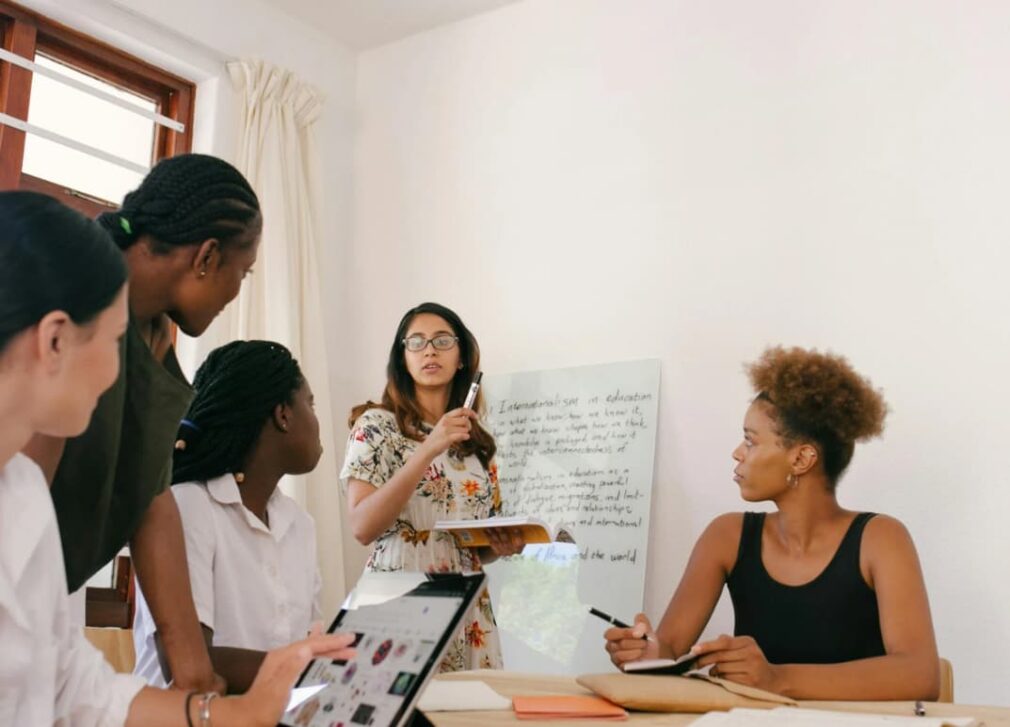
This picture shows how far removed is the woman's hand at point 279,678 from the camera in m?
1.00

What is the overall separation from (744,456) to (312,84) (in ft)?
8.07

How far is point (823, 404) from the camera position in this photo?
2123 mm

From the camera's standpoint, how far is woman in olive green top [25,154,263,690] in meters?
1.22

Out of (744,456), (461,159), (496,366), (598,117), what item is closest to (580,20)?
(598,117)

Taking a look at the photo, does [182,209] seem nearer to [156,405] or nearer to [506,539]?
[156,405]

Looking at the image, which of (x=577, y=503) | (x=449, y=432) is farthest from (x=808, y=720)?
(x=577, y=503)

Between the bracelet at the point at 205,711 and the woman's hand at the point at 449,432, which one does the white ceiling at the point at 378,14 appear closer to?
the woman's hand at the point at 449,432

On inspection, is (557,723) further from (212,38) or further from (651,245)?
(212,38)

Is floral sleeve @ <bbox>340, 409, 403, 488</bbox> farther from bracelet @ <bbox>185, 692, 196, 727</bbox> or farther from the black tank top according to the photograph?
bracelet @ <bbox>185, 692, 196, 727</bbox>

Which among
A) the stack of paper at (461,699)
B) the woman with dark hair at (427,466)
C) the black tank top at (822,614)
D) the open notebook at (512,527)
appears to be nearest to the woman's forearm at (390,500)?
the woman with dark hair at (427,466)

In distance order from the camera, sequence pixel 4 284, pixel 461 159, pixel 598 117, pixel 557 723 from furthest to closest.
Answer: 1. pixel 461 159
2. pixel 598 117
3. pixel 557 723
4. pixel 4 284

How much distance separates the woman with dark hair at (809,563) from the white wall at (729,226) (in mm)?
545

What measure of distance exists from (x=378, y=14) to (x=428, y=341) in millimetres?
1784

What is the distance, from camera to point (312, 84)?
383 centimetres
